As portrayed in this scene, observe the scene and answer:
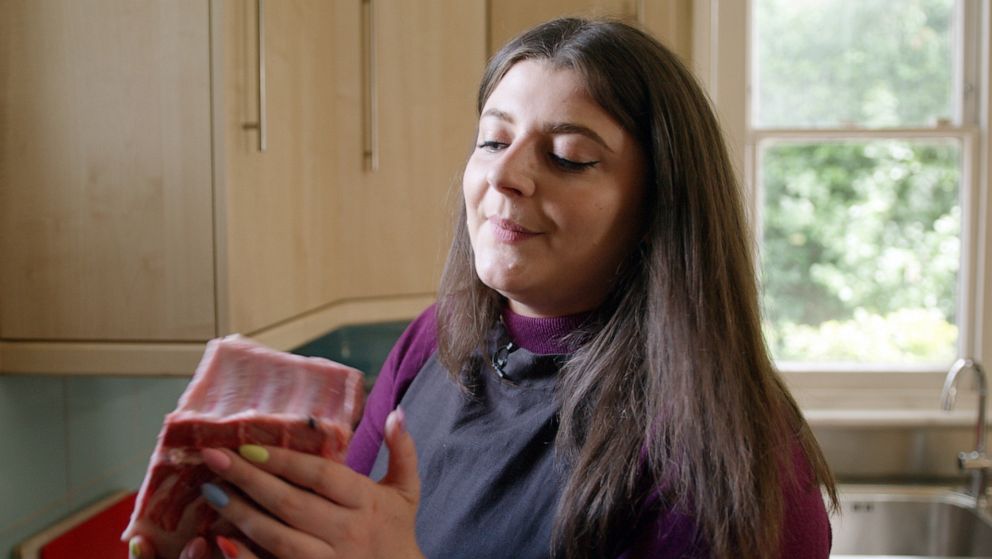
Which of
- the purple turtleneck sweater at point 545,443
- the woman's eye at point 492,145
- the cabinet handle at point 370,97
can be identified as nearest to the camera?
the purple turtleneck sweater at point 545,443

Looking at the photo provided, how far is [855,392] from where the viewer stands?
2.32 m

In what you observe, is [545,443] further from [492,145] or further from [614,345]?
[492,145]

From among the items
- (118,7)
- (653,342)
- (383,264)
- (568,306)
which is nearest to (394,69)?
(383,264)

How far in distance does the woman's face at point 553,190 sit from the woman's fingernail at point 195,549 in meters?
0.36

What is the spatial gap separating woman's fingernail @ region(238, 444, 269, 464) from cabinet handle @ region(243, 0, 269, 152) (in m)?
0.64

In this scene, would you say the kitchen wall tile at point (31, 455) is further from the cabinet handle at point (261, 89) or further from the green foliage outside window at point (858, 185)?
the green foliage outside window at point (858, 185)

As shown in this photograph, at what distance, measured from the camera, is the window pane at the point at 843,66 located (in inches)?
91.5

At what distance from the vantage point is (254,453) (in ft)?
2.27

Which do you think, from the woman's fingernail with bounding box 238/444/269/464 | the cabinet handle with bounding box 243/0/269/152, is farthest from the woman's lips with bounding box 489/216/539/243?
the cabinet handle with bounding box 243/0/269/152

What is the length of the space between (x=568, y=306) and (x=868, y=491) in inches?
53.2

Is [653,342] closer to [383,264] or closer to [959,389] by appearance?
[383,264]

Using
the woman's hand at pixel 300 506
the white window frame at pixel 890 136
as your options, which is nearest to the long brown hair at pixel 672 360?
the woman's hand at pixel 300 506

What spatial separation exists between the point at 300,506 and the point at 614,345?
382 millimetres

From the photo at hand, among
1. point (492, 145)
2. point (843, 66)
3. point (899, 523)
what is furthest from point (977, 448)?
point (492, 145)
